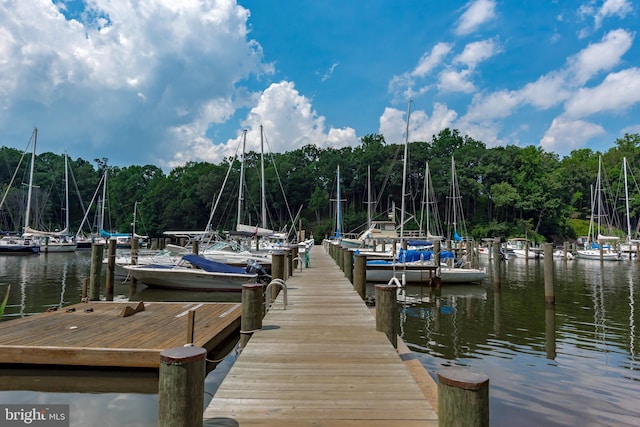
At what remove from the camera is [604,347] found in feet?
33.7

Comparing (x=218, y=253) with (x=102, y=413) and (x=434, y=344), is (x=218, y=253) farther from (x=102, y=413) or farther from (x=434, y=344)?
(x=102, y=413)

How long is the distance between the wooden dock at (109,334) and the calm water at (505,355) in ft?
1.24

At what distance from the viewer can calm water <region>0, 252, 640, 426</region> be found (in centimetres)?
640

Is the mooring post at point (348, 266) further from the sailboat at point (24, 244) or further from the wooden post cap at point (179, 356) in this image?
the sailboat at point (24, 244)

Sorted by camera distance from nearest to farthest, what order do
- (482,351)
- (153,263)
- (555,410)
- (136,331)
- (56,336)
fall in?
(555,410) → (56,336) → (136,331) → (482,351) → (153,263)

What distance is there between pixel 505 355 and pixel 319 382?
273 inches

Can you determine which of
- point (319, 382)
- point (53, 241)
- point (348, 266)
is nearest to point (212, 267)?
point (348, 266)

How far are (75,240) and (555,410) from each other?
193ft

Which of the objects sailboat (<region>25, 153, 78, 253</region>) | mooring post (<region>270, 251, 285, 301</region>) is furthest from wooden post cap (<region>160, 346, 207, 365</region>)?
sailboat (<region>25, 153, 78, 253</region>)

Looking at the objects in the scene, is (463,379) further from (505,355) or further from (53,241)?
(53,241)

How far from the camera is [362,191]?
72.7 m

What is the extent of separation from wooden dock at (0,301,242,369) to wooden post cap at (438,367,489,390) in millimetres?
6012

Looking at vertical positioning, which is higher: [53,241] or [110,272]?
[53,241]

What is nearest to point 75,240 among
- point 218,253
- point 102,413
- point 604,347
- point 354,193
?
point 218,253
